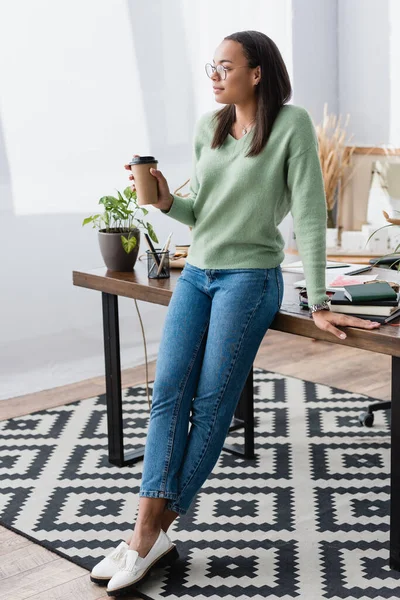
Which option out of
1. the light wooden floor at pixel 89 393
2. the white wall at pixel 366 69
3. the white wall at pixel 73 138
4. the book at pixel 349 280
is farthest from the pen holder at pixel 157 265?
the white wall at pixel 366 69

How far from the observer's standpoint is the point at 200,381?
2.41 m

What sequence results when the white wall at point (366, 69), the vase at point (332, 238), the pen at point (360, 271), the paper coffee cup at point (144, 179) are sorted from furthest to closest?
the white wall at point (366, 69) → the vase at point (332, 238) → the pen at point (360, 271) → the paper coffee cup at point (144, 179)

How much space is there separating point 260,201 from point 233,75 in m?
0.34

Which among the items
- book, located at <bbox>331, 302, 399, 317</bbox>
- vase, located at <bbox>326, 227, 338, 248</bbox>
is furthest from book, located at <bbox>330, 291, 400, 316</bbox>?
vase, located at <bbox>326, 227, 338, 248</bbox>

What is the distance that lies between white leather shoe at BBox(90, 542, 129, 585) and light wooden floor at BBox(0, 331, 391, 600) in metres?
0.04

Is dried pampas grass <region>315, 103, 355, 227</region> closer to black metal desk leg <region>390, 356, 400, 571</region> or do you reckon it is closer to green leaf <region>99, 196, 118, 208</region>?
green leaf <region>99, 196, 118, 208</region>

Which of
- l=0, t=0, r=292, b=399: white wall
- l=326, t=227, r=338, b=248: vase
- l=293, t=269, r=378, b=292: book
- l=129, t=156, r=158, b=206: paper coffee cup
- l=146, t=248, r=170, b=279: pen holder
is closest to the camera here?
l=129, t=156, r=158, b=206: paper coffee cup

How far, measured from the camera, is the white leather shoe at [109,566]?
235 centimetres

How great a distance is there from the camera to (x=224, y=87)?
7.86ft

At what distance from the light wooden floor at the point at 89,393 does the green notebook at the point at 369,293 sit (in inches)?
39.8

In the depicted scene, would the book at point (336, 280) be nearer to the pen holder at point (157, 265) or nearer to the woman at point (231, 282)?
the woman at point (231, 282)

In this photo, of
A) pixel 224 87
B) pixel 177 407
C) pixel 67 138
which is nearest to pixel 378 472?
pixel 177 407

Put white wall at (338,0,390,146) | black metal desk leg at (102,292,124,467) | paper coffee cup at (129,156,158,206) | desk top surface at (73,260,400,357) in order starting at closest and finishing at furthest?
desk top surface at (73,260,400,357) < paper coffee cup at (129,156,158,206) < black metal desk leg at (102,292,124,467) < white wall at (338,0,390,146)

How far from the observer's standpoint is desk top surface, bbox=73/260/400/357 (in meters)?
2.23
